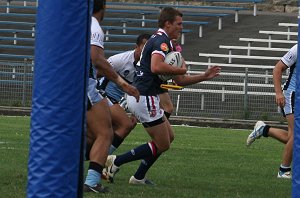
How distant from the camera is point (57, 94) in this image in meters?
5.96

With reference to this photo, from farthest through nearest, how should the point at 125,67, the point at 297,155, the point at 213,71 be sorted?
the point at 125,67 → the point at 213,71 → the point at 297,155

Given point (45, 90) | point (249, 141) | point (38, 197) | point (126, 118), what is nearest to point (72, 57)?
point (45, 90)

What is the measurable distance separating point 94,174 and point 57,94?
467 centimetres

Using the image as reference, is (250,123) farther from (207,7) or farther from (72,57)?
(72,57)

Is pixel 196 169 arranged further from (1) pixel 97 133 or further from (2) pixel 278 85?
(1) pixel 97 133

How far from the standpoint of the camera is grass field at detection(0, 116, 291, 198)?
36.8 feet

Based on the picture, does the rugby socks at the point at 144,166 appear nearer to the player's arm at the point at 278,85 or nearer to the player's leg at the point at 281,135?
the player's arm at the point at 278,85

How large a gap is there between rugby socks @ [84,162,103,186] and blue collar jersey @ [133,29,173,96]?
1.55 m

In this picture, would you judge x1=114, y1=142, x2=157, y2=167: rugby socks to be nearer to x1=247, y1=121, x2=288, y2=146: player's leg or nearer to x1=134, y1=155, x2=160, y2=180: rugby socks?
x1=134, y1=155, x2=160, y2=180: rugby socks

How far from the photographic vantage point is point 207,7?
127 ft

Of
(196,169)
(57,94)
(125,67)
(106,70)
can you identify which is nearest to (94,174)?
(106,70)

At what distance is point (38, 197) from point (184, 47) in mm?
29952

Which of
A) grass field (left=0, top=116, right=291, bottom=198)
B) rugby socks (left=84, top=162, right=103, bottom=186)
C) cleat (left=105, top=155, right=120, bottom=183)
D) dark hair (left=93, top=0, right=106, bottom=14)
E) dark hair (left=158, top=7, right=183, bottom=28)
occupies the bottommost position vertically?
grass field (left=0, top=116, right=291, bottom=198)

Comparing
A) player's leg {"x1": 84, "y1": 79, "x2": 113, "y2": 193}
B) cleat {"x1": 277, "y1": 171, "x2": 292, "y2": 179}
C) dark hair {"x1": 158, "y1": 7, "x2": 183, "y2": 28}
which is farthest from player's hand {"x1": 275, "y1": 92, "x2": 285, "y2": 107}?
player's leg {"x1": 84, "y1": 79, "x2": 113, "y2": 193}
